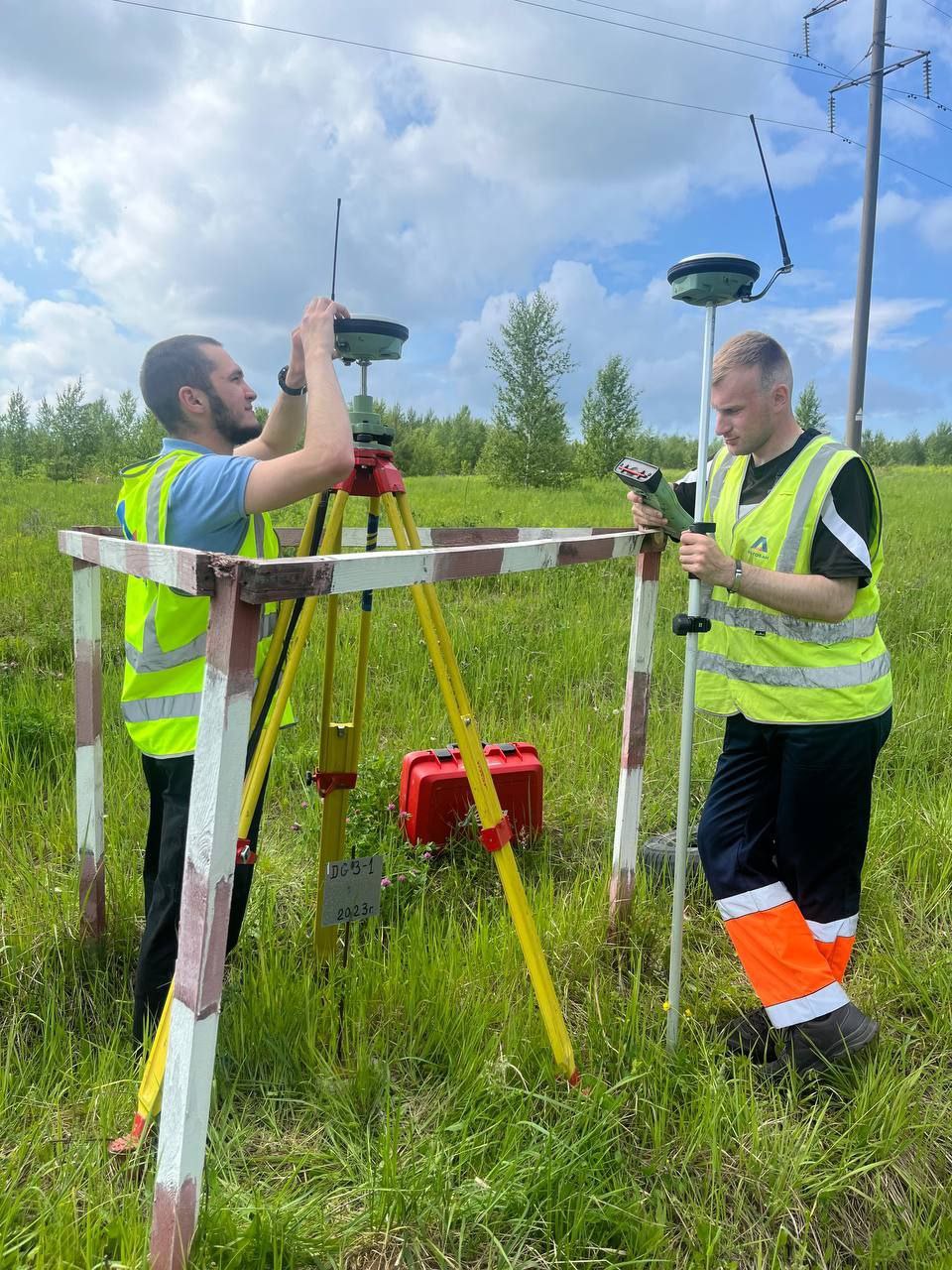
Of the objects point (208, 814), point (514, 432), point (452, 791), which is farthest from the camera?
point (514, 432)

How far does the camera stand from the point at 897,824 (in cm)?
357

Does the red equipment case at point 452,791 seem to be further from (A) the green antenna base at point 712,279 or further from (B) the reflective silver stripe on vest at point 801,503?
(A) the green antenna base at point 712,279

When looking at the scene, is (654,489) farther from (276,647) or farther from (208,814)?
(208,814)

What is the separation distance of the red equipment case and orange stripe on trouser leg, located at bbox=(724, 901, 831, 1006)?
116cm

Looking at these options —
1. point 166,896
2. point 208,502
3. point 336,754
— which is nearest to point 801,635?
point 336,754

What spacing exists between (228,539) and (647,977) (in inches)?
78.6

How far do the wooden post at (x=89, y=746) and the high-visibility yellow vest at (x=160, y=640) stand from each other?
0.26 m

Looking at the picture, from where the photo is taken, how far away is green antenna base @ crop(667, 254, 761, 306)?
7.08 feet

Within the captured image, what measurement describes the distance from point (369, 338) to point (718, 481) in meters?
1.36

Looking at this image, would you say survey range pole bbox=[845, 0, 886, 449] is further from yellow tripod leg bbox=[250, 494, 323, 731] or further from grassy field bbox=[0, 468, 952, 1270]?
yellow tripod leg bbox=[250, 494, 323, 731]

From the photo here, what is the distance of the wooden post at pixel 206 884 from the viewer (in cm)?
134

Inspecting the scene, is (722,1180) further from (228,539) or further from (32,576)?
(32,576)

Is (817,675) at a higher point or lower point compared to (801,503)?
lower

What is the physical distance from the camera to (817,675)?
7.84 feet
